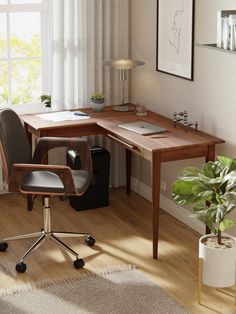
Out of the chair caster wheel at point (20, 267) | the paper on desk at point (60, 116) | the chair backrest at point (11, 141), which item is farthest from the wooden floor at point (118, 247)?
the paper on desk at point (60, 116)

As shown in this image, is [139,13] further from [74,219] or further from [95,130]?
[74,219]

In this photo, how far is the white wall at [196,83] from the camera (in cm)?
500

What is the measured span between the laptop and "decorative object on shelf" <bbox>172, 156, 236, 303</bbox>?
0.91 metres

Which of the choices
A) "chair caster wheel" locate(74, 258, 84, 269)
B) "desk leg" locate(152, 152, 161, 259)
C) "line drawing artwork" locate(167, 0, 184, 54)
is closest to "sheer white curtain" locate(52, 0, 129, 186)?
"line drawing artwork" locate(167, 0, 184, 54)

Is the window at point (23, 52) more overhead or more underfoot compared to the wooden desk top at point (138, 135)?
more overhead

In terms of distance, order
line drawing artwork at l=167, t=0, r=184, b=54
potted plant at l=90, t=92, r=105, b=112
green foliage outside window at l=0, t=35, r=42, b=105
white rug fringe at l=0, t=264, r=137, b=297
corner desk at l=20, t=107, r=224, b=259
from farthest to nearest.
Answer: green foliage outside window at l=0, t=35, r=42, b=105, potted plant at l=90, t=92, r=105, b=112, line drawing artwork at l=167, t=0, r=184, b=54, corner desk at l=20, t=107, r=224, b=259, white rug fringe at l=0, t=264, r=137, b=297

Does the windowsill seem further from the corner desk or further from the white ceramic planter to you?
the white ceramic planter

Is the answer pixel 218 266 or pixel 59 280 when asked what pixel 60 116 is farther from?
pixel 218 266

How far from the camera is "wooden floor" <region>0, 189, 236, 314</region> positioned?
4.60m

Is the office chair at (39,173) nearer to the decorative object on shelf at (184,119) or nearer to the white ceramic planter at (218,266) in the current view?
the decorative object on shelf at (184,119)

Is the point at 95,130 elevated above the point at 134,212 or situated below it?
above

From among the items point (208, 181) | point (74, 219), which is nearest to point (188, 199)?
point (208, 181)

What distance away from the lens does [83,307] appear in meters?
4.32

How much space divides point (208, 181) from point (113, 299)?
3.03ft
